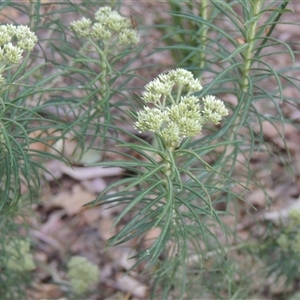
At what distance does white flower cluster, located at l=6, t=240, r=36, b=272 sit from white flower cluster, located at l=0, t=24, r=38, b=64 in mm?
1170

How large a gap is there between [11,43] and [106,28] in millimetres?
585

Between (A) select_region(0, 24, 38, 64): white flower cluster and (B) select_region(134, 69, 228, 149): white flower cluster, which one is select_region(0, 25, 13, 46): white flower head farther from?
(B) select_region(134, 69, 228, 149): white flower cluster

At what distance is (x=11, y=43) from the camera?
1624 mm

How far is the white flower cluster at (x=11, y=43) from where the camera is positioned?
1583mm

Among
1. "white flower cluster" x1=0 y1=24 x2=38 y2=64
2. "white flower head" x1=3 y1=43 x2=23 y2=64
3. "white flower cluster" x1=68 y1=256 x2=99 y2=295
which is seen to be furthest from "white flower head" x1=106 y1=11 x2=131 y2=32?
"white flower cluster" x1=68 y1=256 x2=99 y2=295

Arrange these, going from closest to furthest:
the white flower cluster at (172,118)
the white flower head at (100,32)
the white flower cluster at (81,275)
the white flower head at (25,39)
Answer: the white flower cluster at (172,118) < the white flower head at (25,39) < the white flower head at (100,32) < the white flower cluster at (81,275)

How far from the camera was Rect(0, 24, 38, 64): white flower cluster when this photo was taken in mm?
1583

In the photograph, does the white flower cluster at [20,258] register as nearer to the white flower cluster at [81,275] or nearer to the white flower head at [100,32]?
the white flower cluster at [81,275]

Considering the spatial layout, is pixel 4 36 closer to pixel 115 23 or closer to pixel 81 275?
pixel 115 23

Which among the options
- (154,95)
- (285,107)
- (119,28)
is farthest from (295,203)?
(154,95)

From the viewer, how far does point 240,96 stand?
2092 millimetres

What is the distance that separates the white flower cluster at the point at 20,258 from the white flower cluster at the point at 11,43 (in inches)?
46.1

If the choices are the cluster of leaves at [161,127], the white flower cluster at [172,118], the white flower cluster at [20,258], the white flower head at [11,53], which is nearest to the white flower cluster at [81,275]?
the cluster of leaves at [161,127]

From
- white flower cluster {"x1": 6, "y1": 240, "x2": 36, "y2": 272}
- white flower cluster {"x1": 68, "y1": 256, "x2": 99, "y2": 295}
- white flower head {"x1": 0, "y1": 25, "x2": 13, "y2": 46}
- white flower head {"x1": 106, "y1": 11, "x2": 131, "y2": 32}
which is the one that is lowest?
white flower cluster {"x1": 68, "y1": 256, "x2": 99, "y2": 295}
